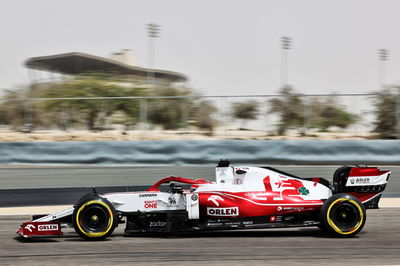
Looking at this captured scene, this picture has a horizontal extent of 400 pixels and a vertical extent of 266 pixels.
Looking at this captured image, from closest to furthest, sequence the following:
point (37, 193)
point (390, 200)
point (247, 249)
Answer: point (247, 249)
point (37, 193)
point (390, 200)

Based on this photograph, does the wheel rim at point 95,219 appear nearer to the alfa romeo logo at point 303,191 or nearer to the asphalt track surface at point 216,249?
the asphalt track surface at point 216,249

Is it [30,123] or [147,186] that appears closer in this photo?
[147,186]

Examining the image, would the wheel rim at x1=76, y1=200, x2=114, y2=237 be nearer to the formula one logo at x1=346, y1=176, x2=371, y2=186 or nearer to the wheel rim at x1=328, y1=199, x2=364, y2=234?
the wheel rim at x1=328, y1=199, x2=364, y2=234

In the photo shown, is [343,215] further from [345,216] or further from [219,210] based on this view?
[219,210]

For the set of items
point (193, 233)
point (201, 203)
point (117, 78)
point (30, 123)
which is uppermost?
point (117, 78)

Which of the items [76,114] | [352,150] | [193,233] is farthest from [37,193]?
[352,150]

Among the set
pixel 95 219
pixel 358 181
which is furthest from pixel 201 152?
pixel 95 219

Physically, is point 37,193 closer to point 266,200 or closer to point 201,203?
point 201,203

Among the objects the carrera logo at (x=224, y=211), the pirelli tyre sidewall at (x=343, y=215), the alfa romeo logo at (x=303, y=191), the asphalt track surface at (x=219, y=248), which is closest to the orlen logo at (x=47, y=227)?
the asphalt track surface at (x=219, y=248)

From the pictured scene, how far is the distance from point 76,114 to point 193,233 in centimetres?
810

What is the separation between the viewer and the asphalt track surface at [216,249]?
20.8 ft

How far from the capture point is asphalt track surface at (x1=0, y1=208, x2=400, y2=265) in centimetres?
635

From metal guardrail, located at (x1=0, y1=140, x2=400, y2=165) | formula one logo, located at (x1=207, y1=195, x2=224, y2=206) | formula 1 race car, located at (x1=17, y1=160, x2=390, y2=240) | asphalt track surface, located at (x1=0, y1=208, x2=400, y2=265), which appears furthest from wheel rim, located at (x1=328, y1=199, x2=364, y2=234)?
metal guardrail, located at (x1=0, y1=140, x2=400, y2=165)

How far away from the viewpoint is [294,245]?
7.25m
